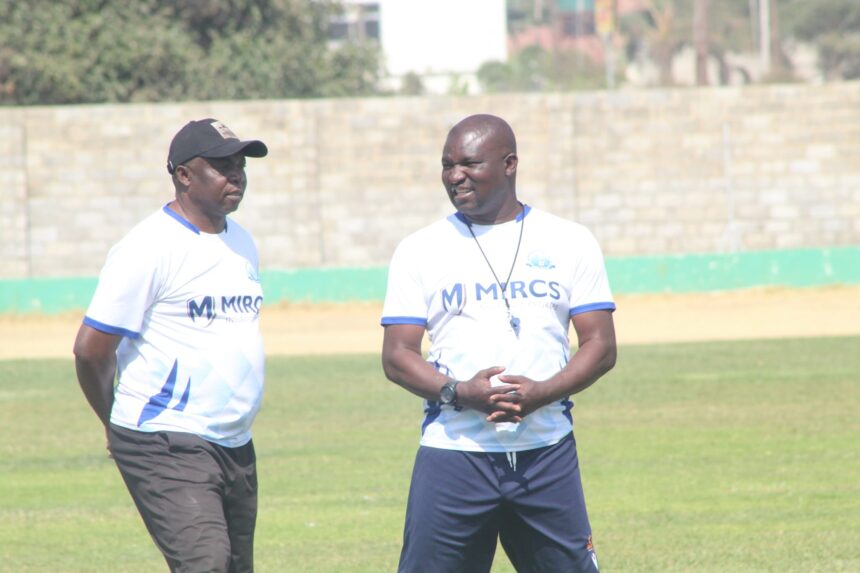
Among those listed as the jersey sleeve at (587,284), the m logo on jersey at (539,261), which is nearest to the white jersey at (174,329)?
the m logo on jersey at (539,261)

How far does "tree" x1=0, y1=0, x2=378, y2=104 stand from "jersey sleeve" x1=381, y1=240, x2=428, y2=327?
1049 inches

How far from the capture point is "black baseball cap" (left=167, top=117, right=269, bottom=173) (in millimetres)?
4969

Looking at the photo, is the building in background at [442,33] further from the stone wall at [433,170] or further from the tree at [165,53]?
the stone wall at [433,170]

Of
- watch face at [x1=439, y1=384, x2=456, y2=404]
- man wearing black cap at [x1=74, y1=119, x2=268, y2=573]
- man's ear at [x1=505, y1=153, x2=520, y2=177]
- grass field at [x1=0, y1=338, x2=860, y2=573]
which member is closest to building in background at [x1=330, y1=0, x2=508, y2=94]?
grass field at [x1=0, y1=338, x2=860, y2=573]

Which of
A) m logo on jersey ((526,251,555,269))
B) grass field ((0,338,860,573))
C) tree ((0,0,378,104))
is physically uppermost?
tree ((0,0,378,104))

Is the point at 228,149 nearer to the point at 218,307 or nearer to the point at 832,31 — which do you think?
the point at 218,307

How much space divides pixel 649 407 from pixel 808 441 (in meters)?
2.20

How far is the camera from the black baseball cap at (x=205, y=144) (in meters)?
4.97

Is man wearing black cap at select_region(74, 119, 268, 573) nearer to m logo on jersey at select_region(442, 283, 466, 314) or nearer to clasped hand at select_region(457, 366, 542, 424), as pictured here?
m logo on jersey at select_region(442, 283, 466, 314)

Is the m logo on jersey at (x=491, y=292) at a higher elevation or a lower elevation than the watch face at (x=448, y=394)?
higher

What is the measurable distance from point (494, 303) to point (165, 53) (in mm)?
28334

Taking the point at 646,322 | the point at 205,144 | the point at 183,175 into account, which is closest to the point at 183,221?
the point at 183,175

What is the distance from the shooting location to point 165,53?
104 feet

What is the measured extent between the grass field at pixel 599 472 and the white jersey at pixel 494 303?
9.53 ft
